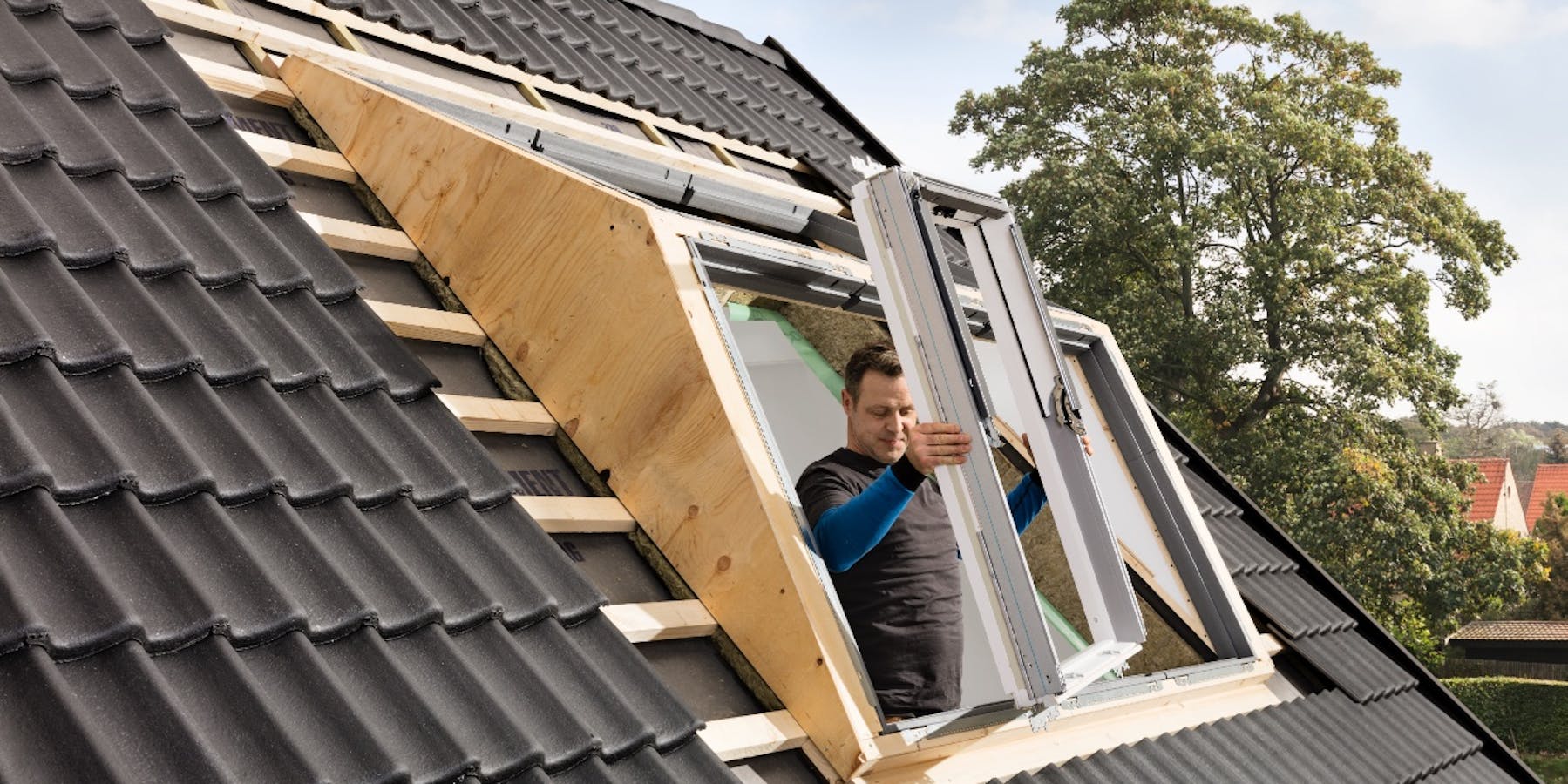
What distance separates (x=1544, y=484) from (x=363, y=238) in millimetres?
59468

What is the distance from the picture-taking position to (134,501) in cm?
189

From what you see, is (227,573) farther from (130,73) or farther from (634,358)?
(130,73)

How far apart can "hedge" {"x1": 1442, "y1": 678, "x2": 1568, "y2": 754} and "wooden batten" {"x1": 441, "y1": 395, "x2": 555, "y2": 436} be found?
86.1ft

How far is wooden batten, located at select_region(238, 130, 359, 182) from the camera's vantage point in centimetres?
312

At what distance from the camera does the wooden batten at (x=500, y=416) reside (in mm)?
2705

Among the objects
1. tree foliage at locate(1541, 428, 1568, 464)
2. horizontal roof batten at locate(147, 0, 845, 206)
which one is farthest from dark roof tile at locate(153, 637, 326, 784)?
tree foliage at locate(1541, 428, 1568, 464)

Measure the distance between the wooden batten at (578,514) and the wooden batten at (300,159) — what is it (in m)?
1.10

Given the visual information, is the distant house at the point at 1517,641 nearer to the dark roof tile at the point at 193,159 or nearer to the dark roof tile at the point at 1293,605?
the dark roof tile at the point at 1293,605

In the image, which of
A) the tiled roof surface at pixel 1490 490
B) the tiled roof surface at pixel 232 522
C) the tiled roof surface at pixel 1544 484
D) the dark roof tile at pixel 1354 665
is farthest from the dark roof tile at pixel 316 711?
the tiled roof surface at pixel 1544 484

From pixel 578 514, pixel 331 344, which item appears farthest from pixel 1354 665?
pixel 331 344

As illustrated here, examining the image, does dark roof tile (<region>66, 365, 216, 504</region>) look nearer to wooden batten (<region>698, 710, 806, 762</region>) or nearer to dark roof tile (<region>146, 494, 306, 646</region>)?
dark roof tile (<region>146, 494, 306, 646</region>)

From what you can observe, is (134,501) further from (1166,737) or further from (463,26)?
(463,26)

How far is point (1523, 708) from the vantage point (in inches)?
1001

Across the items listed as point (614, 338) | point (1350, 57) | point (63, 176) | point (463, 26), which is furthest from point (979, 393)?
point (1350, 57)
